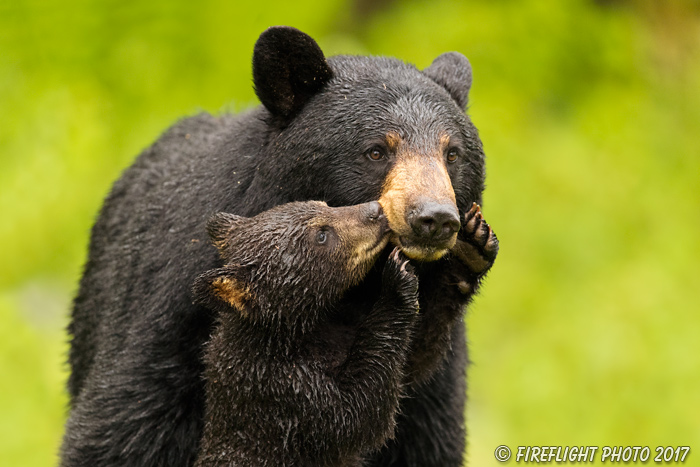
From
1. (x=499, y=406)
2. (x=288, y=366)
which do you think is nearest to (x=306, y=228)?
(x=288, y=366)

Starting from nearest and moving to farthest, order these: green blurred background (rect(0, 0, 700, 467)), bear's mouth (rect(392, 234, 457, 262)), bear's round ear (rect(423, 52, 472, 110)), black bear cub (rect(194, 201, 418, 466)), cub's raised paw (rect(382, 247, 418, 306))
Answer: bear's mouth (rect(392, 234, 457, 262)), cub's raised paw (rect(382, 247, 418, 306)), black bear cub (rect(194, 201, 418, 466)), bear's round ear (rect(423, 52, 472, 110)), green blurred background (rect(0, 0, 700, 467))

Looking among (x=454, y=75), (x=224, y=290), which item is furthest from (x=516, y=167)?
(x=224, y=290)

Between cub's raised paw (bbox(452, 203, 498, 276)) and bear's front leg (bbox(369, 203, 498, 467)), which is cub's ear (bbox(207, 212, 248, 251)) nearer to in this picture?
bear's front leg (bbox(369, 203, 498, 467))

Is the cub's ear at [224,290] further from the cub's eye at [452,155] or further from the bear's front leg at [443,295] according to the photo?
the cub's eye at [452,155]

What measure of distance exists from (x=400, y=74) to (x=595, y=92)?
9.01 metres

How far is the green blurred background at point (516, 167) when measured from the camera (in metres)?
11.7

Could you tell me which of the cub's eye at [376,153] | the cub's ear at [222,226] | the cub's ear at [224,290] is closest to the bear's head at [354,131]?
the cub's eye at [376,153]

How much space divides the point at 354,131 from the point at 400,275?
88 cm

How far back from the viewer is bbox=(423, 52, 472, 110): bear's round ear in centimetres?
620

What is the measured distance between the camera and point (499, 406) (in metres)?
11.9

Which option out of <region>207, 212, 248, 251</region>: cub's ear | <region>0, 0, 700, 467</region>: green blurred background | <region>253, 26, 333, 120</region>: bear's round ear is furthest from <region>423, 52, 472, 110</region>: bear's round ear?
<region>0, 0, 700, 467</region>: green blurred background

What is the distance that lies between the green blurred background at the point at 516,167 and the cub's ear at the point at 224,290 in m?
6.19

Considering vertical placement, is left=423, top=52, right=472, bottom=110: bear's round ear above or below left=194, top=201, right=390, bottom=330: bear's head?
above

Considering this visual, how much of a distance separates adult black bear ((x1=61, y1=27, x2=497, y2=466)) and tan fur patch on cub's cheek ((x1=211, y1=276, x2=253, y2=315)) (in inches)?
16.0
